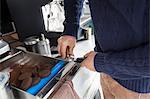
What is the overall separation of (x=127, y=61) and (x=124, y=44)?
8 cm

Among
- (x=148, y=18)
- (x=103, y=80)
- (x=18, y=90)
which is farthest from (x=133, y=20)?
(x=18, y=90)

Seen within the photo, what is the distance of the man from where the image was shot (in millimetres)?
491

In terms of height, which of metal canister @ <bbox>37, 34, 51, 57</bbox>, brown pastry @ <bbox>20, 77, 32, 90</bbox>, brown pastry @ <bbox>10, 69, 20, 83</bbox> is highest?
metal canister @ <bbox>37, 34, 51, 57</bbox>

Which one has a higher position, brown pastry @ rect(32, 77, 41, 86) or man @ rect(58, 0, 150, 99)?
man @ rect(58, 0, 150, 99)

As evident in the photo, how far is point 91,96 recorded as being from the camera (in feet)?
3.15

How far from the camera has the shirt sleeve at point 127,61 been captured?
0.49m

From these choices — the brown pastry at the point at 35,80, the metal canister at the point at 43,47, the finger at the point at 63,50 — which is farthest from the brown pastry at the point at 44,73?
the metal canister at the point at 43,47

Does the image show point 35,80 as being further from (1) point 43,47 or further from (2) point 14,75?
(1) point 43,47

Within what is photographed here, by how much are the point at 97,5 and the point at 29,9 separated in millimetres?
747

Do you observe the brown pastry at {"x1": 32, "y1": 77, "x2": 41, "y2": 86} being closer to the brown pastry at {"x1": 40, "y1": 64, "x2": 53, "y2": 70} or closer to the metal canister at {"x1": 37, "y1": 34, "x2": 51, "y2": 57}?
the brown pastry at {"x1": 40, "y1": 64, "x2": 53, "y2": 70}

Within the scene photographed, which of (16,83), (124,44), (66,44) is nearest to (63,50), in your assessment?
(66,44)

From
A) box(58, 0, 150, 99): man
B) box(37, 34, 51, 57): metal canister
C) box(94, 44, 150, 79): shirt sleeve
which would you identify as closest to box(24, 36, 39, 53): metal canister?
box(37, 34, 51, 57): metal canister

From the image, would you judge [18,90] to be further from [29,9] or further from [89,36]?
[89,36]

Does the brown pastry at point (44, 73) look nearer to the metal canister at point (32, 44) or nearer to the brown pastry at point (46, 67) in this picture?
the brown pastry at point (46, 67)
